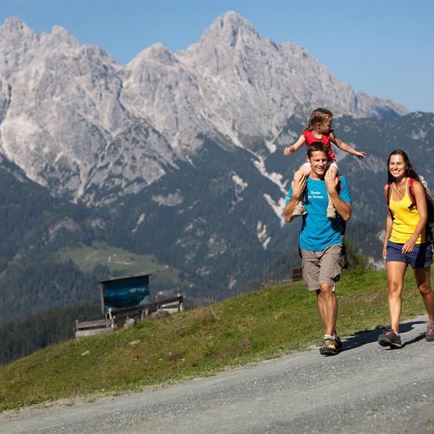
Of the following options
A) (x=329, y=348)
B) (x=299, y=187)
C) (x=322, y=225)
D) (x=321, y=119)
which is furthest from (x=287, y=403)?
(x=321, y=119)

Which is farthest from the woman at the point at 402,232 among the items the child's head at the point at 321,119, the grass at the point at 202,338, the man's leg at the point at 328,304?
the grass at the point at 202,338

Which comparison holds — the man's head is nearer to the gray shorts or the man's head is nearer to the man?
the man

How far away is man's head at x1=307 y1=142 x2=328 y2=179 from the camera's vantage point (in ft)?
44.5

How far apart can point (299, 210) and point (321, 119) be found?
182 centimetres

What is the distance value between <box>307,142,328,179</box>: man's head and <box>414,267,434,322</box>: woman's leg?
232cm

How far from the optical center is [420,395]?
10305 millimetres

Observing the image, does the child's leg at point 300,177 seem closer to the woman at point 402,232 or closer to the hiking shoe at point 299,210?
the hiking shoe at point 299,210

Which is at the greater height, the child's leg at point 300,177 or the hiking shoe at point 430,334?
the child's leg at point 300,177

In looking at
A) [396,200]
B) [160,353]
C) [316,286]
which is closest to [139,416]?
[316,286]

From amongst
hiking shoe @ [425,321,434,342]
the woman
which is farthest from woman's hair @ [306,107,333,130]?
hiking shoe @ [425,321,434,342]

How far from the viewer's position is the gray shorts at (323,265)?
1370 centimetres

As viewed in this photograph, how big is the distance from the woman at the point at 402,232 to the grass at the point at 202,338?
3012 millimetres

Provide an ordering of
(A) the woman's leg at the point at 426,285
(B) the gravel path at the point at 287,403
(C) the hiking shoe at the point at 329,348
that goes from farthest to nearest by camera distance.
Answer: (A) the woman's leg at the point at 426,285
(C) the hiking shoe at the point at 329,348
(B) the gravel path at the point at 287,403

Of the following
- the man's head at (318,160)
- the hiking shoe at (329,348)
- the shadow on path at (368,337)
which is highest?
the man's head at (318,160)
